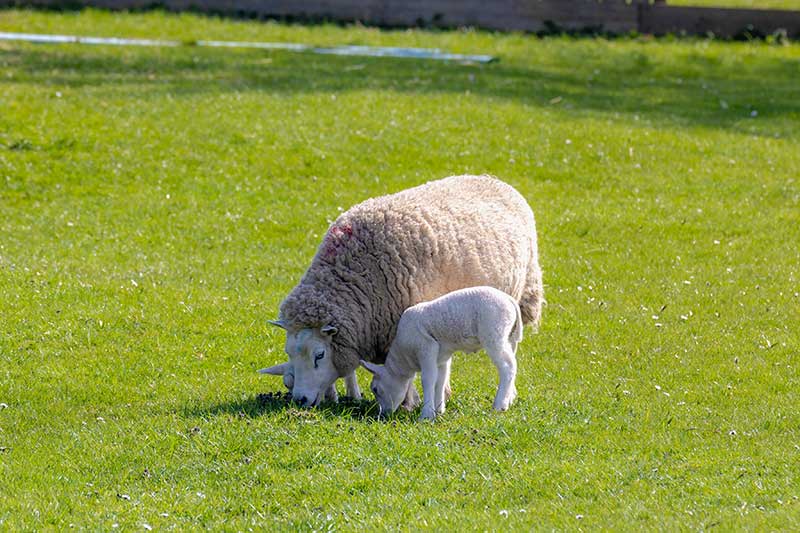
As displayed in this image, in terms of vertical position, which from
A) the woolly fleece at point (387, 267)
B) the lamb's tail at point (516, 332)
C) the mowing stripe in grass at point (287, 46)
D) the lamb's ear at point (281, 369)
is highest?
the mowing stripe in grass at point (287, 46)

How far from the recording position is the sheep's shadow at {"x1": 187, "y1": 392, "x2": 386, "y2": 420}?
8.44m

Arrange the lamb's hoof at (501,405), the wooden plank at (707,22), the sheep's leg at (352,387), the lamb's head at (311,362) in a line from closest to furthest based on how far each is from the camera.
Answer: the lamb's hoof at (501,405) < the lamb's head at (311,362) < the sheep's leg at (352,387) < the wooden plank at (707,22)

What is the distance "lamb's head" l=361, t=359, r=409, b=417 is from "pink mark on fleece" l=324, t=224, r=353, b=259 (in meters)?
0.90

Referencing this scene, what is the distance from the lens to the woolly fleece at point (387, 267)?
29.1ft

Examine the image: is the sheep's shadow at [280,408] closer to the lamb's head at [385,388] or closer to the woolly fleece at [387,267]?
the lamb's head at [385,388]

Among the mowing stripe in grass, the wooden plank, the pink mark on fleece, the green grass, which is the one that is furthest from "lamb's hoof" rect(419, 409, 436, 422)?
the green grass

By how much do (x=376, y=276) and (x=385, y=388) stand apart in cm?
86

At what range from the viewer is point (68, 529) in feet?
22.3

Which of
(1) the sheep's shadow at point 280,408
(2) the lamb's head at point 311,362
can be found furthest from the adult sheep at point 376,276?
(1) the sheep's shadow at point 280,408

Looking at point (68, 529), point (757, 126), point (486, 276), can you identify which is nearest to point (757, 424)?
point (486, 276)

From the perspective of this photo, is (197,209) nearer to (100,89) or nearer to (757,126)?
(100,89)

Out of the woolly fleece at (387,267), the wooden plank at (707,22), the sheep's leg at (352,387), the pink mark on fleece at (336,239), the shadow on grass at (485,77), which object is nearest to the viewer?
the woolly fleece at (387,267)

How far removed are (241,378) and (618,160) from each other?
907 cm

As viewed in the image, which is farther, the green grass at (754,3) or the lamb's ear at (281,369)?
the green grass at (754,3)
